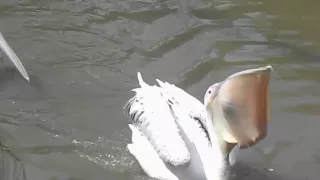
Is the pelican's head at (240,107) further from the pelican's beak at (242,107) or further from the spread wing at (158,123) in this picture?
the spread wing at (158,123)

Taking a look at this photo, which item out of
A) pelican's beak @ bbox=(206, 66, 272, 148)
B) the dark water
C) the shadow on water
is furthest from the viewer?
the dark water

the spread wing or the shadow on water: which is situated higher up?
the spread wing

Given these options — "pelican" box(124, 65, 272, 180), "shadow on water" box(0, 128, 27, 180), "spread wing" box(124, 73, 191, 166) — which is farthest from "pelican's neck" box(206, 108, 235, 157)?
"shadow on water" box(0, 128, 27, 180)

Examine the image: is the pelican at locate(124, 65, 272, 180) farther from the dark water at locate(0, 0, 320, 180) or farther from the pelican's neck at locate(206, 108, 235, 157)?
the dark water at locate(0, 0, 320, 180)

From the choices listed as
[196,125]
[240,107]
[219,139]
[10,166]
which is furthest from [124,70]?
[240,107]

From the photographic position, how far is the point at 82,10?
17.1 ft

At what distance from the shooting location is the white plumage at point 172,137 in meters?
3.24

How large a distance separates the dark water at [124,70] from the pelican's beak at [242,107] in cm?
37

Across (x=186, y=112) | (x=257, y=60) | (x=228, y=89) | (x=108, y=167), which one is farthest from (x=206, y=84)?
(x=228, y=89)

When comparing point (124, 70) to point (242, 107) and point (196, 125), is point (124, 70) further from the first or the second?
point (242, 107)

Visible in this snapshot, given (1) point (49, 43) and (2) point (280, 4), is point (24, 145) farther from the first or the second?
(2) point (280, 4)

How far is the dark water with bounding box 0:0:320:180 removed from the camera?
3619 millimetres

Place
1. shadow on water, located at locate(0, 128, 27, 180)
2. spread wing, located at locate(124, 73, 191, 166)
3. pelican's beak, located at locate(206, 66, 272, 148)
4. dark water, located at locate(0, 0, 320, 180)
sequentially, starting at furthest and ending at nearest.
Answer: dark water, located at locate(0, 0, 320, 180) → shadow on water, located at locate(0, 128, 27, 180) → spread wing, located at locate(124, 73, 191, 166) → pelican's beak, located at locate(206, 66, 272, 148)

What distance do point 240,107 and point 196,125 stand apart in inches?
20.4
